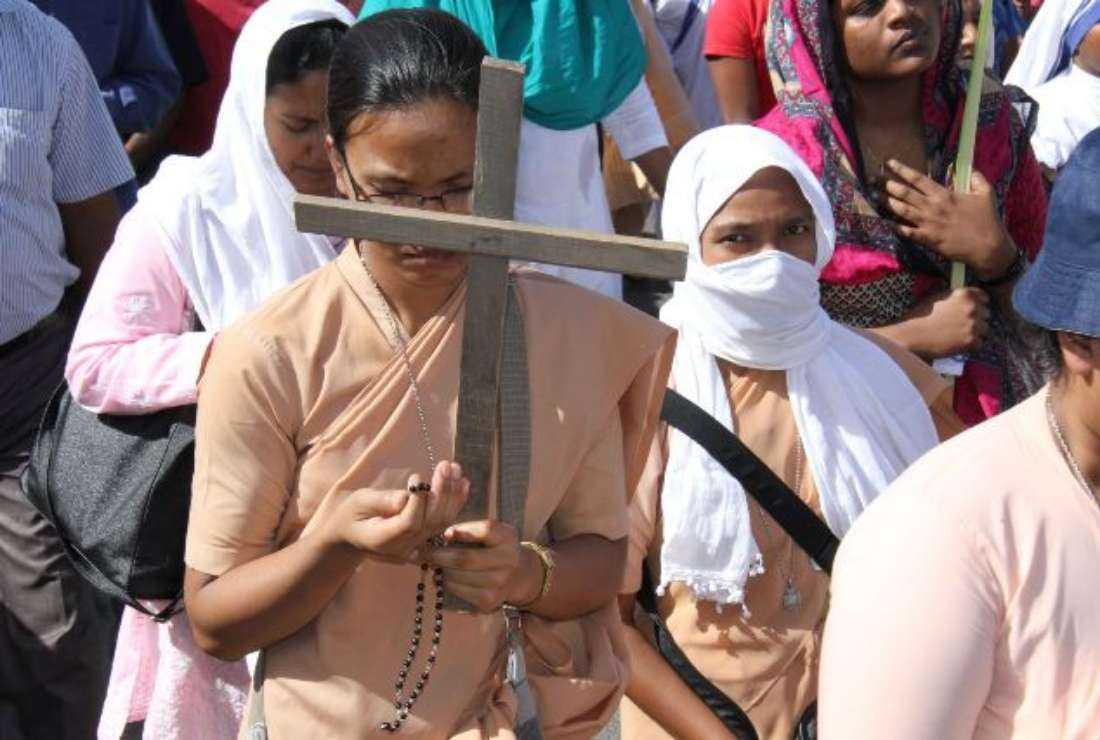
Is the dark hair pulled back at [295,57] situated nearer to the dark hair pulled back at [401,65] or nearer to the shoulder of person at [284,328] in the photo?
the dark hair pulled back at [401,65]

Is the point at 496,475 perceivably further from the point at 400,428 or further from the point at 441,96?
the point at 441,96

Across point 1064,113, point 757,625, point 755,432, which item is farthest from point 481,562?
point 1064,113

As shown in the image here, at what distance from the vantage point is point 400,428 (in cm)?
312

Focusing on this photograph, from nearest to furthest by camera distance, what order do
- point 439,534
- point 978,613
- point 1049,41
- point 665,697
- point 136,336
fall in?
1. point 978,613
2. point 439,534
3. point 665,697
4. point 136,336
5. point 1049,41

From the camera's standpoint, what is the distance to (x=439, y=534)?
2.91m

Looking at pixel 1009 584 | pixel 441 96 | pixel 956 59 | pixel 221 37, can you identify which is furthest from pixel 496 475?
pixel 221 37

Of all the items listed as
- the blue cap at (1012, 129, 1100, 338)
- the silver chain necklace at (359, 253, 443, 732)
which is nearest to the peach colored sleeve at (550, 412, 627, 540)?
the silver chain necklace at (359, 253, 443, 732)

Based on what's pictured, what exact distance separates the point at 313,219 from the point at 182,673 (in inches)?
64.9

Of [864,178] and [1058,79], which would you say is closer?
[864,178]

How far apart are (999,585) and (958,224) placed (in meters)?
2.11

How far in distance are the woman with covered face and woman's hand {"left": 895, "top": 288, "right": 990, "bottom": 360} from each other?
0.26m

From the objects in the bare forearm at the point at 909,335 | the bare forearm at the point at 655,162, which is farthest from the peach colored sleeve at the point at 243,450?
the bare forearm at the point at 655,162

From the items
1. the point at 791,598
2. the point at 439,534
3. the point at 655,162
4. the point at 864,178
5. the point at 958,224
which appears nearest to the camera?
the point at 439,534

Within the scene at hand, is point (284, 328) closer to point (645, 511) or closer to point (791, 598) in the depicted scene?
point (645, 511)
